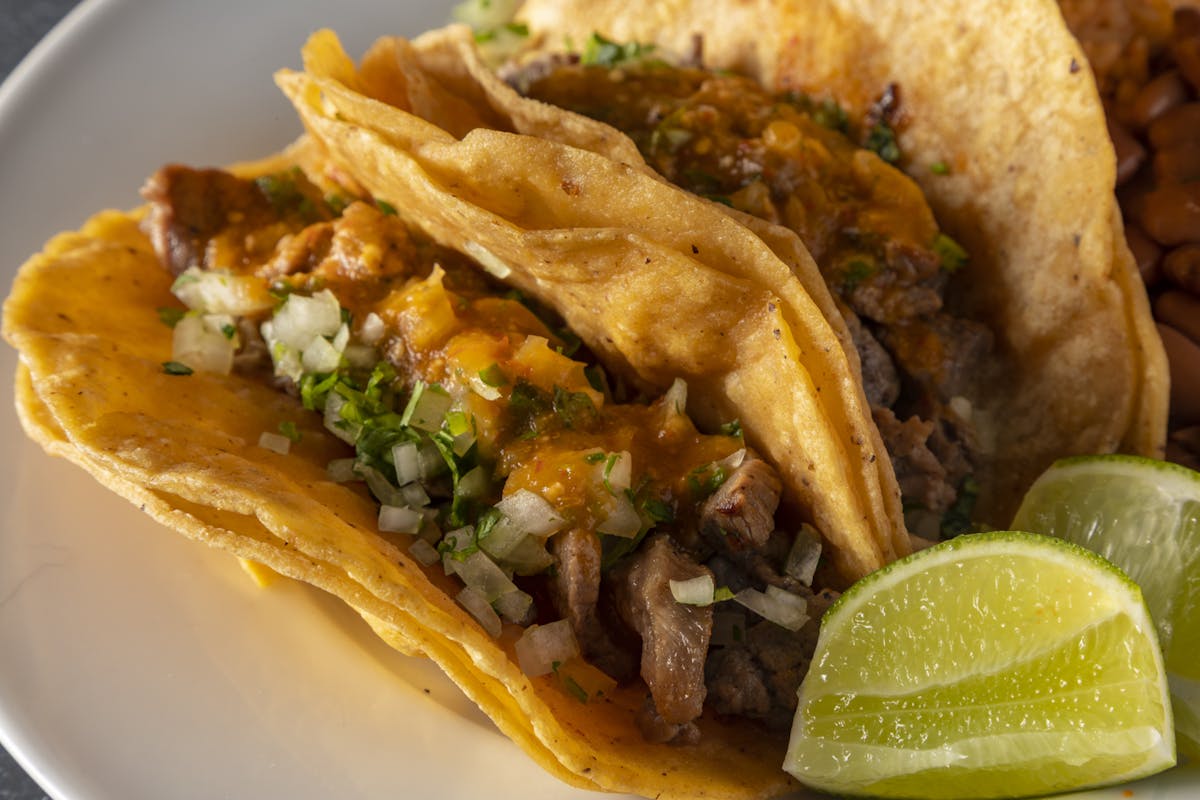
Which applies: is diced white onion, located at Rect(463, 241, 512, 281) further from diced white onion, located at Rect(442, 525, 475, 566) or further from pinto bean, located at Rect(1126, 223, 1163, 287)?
pinto bean, located at Rect(1126, 223, 1163, 287)

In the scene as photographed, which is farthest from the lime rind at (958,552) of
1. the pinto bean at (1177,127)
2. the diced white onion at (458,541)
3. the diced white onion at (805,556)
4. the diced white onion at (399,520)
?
the pinto bean at (1177,127)

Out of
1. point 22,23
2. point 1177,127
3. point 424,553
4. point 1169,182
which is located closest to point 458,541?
point 424,553

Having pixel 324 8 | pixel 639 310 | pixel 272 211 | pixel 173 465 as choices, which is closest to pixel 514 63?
pixel 324 8

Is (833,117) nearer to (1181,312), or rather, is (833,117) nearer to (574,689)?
(1181,312)

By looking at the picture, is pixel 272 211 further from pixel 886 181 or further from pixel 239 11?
pixel 886 181

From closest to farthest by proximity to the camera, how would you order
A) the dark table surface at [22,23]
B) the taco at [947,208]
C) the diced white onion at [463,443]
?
the diced white onion at [463,443]
the taco at [947,208]
the dark table surface at [22,23]

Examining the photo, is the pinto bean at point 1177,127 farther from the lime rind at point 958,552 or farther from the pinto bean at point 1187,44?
the lime rind at point 958,552

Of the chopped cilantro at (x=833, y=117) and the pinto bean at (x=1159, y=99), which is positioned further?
the pinto bean at (x=1159, y=99)
